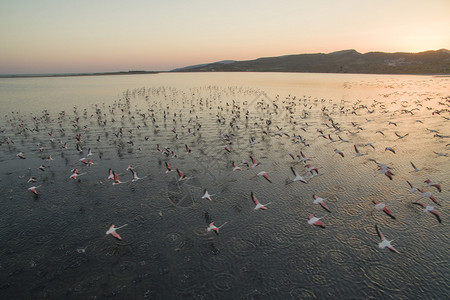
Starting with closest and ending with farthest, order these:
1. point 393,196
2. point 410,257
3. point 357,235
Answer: point 410,257, point 357,235, point 393,196

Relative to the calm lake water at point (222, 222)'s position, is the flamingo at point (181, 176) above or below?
above

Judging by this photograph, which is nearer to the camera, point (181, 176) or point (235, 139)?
point (181, 176)

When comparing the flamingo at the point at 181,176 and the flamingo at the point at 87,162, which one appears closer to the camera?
the flamingo at the point at 181,176

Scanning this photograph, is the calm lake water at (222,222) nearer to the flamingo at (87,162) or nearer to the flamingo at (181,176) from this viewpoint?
the flamingo at (181,176)

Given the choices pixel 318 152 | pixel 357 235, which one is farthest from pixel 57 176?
pixel 318 152

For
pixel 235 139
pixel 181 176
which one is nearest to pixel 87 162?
pixel 181 176

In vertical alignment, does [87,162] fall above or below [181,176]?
above

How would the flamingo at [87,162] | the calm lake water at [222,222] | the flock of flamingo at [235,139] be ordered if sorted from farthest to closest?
the flamingo at [87,162]
the flock of flamingo at [235,139]
the calm lake water at [222,222]

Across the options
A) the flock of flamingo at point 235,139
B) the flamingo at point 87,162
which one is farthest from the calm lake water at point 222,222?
the flamingo at point 87,162

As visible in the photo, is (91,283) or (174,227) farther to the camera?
(174,227)

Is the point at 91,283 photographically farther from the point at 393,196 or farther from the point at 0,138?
the point at 0,138

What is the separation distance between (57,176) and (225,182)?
19.3 metres

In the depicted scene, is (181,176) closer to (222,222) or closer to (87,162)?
(222,222)

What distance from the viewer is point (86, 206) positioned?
22.0 m
